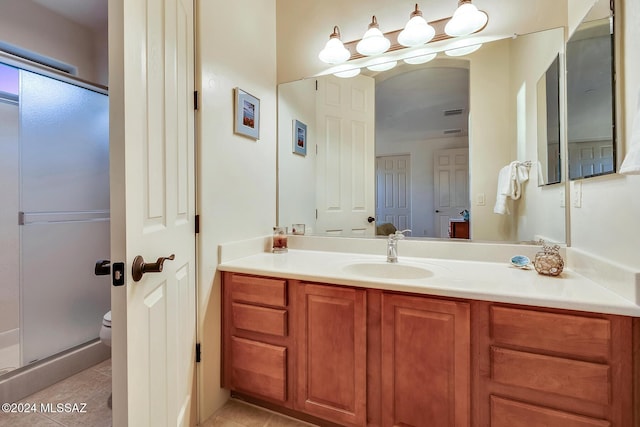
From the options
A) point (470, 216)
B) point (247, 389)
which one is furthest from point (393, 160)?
point (247, 389)

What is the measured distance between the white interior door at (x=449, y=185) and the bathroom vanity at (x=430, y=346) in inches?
11.3

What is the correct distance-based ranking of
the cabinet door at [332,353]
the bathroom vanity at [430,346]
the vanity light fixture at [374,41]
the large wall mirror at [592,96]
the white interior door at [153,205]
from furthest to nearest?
the vanity light fixture at [374,41]
the cabinet door at [332,353]
the large wall mirror at [592,96]
the bathroom vanity at [430,346]
the white interior door at [153,205]

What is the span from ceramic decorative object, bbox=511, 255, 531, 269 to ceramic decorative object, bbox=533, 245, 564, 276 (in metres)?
0.09

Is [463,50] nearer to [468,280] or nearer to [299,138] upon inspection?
[299,138]

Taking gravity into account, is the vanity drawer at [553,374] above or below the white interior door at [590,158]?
below

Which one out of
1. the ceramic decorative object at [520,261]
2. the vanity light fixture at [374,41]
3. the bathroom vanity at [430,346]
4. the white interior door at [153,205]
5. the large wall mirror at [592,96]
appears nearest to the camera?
the white interior door at [153,205]

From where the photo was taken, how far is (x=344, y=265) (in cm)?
159

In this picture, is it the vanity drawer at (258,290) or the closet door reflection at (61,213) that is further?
the closet door reflection at (61,213)

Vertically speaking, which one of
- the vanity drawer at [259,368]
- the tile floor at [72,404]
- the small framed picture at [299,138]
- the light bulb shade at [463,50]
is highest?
the light bulb shade at [463,50]

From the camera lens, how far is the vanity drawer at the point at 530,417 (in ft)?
3.10

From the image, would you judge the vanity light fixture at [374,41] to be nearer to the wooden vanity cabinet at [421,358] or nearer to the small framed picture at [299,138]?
the small framed picture at [299,138]

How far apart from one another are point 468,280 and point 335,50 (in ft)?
5.30

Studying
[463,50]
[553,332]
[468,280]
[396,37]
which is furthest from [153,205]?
[463,50]

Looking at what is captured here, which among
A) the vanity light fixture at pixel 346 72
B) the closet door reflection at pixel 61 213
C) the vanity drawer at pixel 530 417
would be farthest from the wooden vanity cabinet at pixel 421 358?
the vanity light fixture at pixel 346 72
